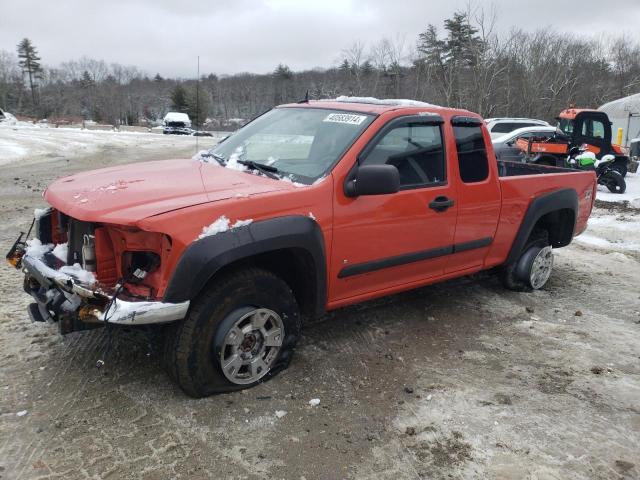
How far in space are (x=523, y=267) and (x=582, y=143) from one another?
1058 centimetres

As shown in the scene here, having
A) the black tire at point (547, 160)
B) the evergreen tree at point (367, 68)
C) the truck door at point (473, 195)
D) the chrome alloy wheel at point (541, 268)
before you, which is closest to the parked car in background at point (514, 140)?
the black tire at point (547, 160)

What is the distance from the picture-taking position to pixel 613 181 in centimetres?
1343

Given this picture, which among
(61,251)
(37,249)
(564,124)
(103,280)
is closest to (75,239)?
(61,251)

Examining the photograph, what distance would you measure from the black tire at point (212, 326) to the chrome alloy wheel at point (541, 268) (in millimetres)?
3336

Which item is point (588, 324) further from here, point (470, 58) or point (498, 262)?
point (470, 58)

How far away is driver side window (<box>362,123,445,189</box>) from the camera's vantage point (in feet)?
13.2

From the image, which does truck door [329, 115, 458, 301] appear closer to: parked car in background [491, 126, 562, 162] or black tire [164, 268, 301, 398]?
black tire [164, 268, 301, 398]

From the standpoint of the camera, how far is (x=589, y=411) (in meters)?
3.60

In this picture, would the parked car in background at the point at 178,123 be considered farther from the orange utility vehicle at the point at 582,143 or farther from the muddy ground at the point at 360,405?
the muddy ground at the point at 360,405

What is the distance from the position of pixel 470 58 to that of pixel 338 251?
43.7 m

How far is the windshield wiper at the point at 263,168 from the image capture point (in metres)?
3.81

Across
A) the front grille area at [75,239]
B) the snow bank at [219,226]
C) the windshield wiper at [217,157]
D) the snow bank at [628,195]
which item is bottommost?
the snow bank at [628,195]

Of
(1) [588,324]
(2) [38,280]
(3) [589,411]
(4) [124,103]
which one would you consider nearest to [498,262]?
(1) [588,324]

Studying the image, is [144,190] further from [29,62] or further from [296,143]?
[29,62]
